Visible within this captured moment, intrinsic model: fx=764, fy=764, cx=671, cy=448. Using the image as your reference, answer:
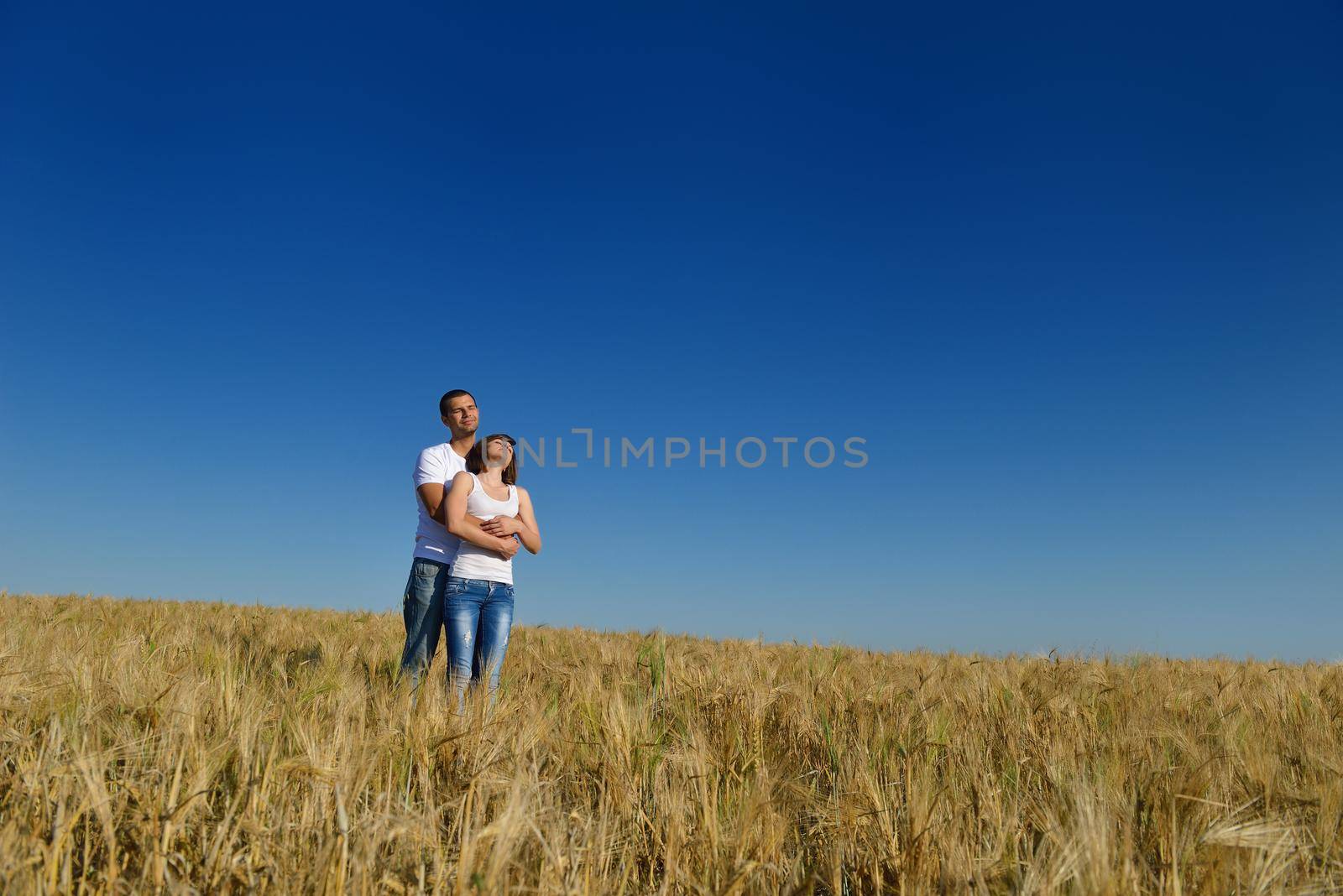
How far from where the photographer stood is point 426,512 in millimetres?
4637

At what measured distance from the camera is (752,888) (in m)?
2.00

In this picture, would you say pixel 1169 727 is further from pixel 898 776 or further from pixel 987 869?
pixel 987 869

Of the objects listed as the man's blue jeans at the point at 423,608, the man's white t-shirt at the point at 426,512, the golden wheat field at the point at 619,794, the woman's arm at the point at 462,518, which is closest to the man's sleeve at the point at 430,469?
the man's white t-shirt at the point at 426,512

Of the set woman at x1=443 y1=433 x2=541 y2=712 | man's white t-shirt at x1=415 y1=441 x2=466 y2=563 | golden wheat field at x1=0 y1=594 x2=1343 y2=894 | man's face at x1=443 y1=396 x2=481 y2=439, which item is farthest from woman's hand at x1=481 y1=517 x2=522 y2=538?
golden wheat field at x1=0 y1=594 x2=1343 y2=894

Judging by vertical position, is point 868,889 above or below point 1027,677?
below

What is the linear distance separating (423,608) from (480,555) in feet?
1.78

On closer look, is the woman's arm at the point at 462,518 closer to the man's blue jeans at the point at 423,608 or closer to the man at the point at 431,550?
the man at the point at 431,550

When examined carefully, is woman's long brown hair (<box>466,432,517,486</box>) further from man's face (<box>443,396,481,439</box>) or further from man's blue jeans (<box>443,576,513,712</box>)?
man's blue jeans (<box>443,576,513,712</box>)

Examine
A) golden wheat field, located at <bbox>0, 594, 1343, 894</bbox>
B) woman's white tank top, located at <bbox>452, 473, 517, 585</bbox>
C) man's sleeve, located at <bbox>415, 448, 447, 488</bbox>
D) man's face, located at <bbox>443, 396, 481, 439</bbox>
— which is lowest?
golden wheat field, located at <bbox>0, 594, 1343, 894</bbox>

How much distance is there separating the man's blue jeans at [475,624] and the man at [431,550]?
198mm

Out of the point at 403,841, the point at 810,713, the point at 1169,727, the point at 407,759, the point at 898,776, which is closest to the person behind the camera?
the point at 403,841

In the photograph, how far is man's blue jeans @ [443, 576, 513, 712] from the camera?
168 inches

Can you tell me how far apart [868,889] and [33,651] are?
447cm

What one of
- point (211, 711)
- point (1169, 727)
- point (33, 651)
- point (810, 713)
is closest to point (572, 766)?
point (211, 711)
